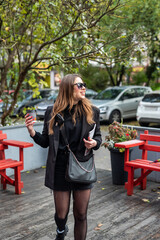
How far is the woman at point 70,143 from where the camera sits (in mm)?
2719

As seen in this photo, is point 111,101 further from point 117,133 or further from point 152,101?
point 117,133

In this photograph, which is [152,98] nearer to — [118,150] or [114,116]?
[114,116]

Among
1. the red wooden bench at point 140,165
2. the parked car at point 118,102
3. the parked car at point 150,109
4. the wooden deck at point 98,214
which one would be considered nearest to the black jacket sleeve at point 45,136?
the wooden deck at point 98,214

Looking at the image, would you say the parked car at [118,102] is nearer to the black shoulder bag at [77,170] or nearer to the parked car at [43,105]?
the parked car at [43,105]

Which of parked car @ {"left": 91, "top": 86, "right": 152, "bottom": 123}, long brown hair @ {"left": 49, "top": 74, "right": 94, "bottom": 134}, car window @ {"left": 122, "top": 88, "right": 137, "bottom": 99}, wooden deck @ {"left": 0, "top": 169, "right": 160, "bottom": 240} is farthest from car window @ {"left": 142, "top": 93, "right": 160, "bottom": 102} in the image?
long brown hair @ {"left": 49, "top": 74, "right": 94, "bottom": 134}

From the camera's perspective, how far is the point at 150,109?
12180 millimetres

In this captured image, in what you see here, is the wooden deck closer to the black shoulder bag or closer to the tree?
the black shoulder bag

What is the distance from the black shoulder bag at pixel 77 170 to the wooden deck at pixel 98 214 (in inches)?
45.8

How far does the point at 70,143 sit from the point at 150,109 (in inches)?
390

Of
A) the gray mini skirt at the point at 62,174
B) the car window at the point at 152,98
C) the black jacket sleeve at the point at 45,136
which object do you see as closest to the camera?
the gray mini skirt at the point at 62,174

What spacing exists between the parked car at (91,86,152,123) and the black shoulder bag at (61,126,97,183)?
1086 centimetres

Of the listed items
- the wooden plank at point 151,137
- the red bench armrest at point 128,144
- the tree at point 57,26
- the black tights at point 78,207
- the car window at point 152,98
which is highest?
the tree at point 57,26

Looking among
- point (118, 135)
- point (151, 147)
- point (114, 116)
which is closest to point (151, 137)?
point (151, 147)

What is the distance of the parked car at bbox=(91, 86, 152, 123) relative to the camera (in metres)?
13.6
